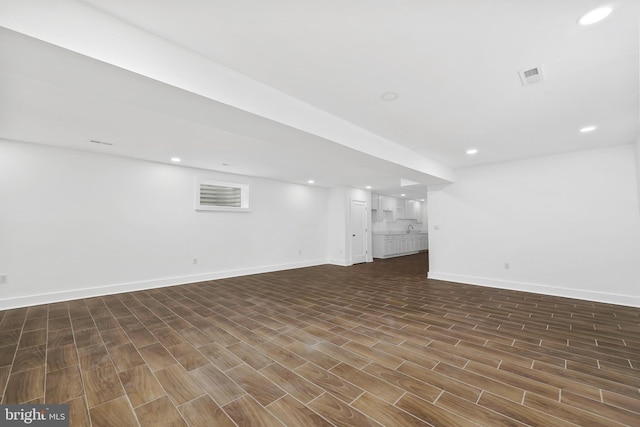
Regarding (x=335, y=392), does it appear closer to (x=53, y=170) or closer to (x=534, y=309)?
(x=534, y=309)

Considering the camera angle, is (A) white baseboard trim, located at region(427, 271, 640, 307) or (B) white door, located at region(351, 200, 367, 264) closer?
(A) white baseboard trim, located at region(427, 271, 640, 307)

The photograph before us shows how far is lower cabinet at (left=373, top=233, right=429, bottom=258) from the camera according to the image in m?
9.35

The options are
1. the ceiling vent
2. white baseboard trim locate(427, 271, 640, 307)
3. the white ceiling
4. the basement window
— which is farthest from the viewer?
the basement window

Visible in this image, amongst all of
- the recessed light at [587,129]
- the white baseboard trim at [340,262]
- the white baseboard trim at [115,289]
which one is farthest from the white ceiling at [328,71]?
the white baseboard trim at [340,262]

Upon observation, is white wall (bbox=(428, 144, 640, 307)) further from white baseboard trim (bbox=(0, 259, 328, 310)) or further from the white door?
white baseboard trim (bbox=(0, 259, 328, 310))

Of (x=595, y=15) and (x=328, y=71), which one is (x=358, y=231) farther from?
(x=595, y=15)

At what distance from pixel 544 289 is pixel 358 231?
4.71 m

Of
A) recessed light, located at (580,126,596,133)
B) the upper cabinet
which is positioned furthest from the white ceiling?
the upper cabinet

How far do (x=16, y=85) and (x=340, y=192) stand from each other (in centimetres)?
658


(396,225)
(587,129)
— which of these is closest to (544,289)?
(587,129)

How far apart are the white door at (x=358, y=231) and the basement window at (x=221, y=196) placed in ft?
11.3

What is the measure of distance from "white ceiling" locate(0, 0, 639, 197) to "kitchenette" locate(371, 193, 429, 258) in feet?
20.3

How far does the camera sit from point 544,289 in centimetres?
440

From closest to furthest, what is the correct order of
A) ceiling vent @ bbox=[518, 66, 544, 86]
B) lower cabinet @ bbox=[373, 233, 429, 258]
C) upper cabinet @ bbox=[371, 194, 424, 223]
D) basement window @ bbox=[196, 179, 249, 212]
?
1. ceiling vent @ bbox=[518, 66, 544, 86]
2. basement window @ bbox=[196, 179, 249, 212]
3. lower cabinet @ bbox=[373, 233, 429, 258]
4. upper cabinet @ bbox=[371, 194, 424, 223]
